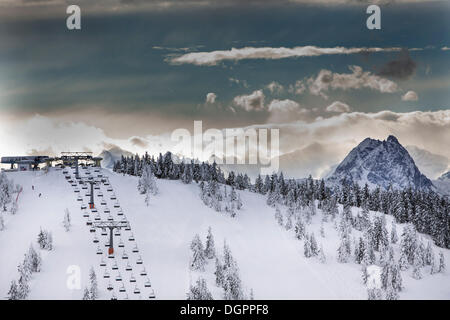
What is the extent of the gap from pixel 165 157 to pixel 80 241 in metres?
53.8

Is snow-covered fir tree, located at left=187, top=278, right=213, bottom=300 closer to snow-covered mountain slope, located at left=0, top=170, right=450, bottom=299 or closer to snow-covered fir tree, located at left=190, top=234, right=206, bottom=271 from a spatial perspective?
snow-covered mountain slope, located at left=0, top=170, right=450, bottom=299

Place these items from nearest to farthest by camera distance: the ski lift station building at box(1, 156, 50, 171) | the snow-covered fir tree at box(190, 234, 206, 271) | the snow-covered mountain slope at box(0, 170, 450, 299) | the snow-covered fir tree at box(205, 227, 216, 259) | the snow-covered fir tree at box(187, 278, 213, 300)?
1. the snow-covered fir tree at box(187, 278, 213, 300)
2. the snow-covered mountain slope at box(0, 170, 450, 299)
3. the snow-covered fir tree at box(190, 234, 206, 271)
4. the snow-covered fir tree at box(205, 227, 216, 259)
5. the ski lift station building at box(1, 156, 50, 171)

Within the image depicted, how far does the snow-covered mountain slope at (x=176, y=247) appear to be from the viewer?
102312 millimetres

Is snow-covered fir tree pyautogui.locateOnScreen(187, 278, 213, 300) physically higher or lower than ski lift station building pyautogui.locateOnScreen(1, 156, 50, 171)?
lower

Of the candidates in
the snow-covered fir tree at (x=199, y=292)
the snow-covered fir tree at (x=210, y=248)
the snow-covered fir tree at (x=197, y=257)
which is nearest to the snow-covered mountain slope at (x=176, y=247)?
the snow-covered fir tree at (x=197, y=257)

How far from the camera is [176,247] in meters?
116

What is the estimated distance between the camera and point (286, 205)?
146375mm

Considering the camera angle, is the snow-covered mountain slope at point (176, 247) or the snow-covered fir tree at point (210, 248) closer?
the snow-covered mountain slope at point (176, 247)

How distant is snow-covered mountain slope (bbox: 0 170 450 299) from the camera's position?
102m

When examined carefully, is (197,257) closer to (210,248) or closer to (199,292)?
(210,248)

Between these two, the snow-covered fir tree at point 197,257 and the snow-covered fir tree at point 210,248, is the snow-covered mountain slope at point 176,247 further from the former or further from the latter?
the snow-covered fir tree at point 210,248

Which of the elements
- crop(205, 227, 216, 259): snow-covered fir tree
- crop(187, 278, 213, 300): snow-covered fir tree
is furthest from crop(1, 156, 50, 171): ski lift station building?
crop(187, 278, 213, 300): snow-covered fir tree

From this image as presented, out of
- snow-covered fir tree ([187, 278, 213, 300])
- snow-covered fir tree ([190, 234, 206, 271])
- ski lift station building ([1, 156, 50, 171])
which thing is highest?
ski lift station building ([1, 156, 50, 171])

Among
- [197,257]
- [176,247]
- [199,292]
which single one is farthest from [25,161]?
[199,292]
